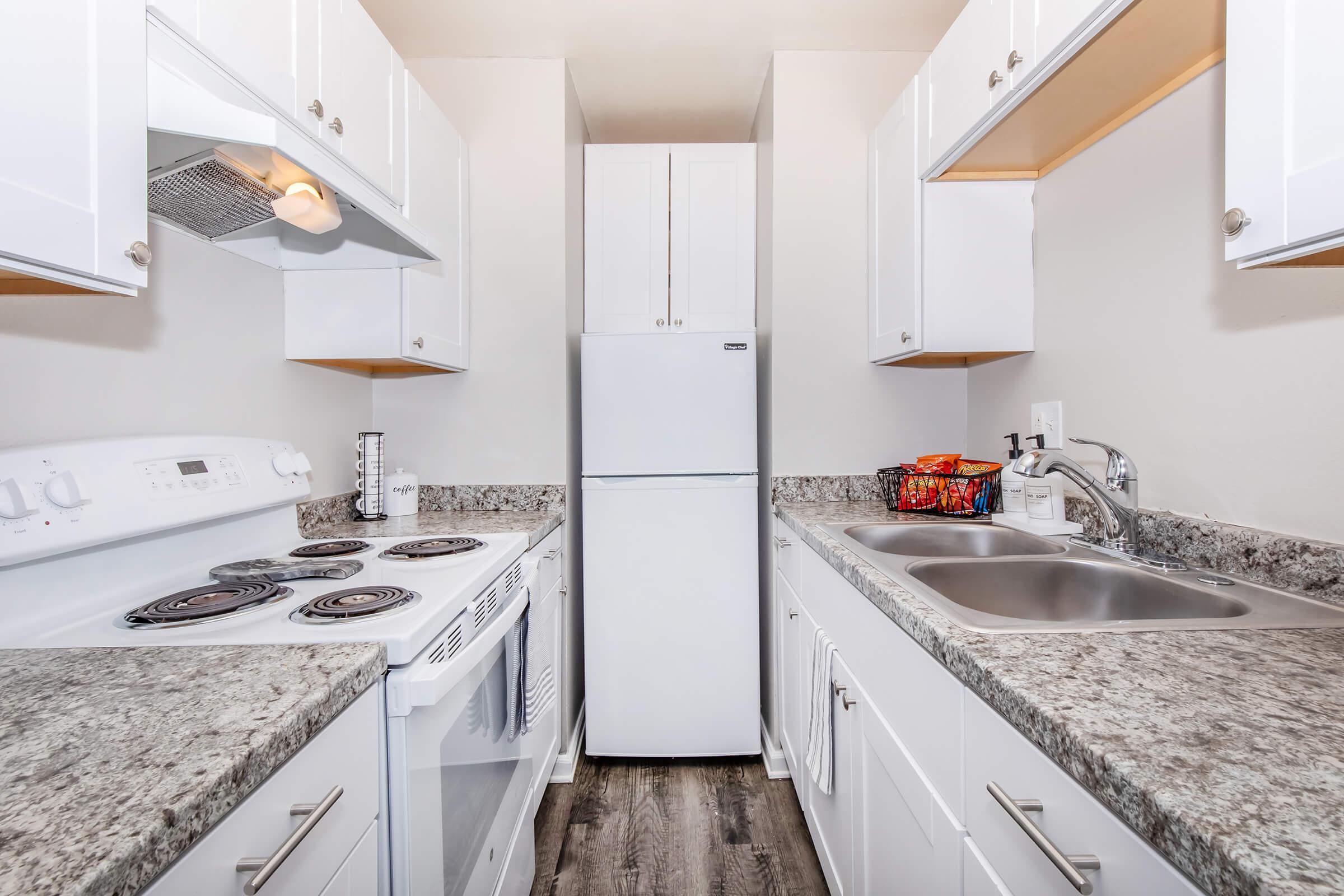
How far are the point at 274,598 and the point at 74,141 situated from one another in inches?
27.4

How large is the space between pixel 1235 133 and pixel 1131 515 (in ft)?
2.48

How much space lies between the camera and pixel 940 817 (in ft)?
2.72

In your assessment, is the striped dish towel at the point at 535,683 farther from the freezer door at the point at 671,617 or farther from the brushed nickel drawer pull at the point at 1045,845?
the brushed nickel drawer pull at the point at 1045,845

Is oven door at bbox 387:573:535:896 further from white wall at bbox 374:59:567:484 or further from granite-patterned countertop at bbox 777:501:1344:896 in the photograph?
white wall at bbox 374:59:567:484

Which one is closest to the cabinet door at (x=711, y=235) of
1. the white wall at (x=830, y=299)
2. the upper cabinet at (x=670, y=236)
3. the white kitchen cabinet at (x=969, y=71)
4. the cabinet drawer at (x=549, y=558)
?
the upper cabinet at (x=670, y=236)

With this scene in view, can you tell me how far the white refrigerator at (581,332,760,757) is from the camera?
2.13m

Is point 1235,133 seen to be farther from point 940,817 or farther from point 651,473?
point 651,473

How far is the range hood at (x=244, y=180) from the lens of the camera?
34.7 inches

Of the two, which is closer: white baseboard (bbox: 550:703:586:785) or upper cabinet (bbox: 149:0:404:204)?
upper cabinet (bbox: 149:0:404:204)

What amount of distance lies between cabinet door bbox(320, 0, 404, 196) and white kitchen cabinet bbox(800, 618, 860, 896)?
1636mm

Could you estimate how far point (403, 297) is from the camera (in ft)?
5.75

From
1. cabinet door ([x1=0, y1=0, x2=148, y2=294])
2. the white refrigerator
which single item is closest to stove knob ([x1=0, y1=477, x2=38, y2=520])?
cabinet door ([x1=0, y1=0, x2=148, y2=294])

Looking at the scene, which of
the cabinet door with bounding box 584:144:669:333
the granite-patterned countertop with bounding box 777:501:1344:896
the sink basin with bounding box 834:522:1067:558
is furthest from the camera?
the cabinet door with bounding box 584:144:669:333

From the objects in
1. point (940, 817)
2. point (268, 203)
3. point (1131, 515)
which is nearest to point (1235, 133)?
point (1131, 515)
